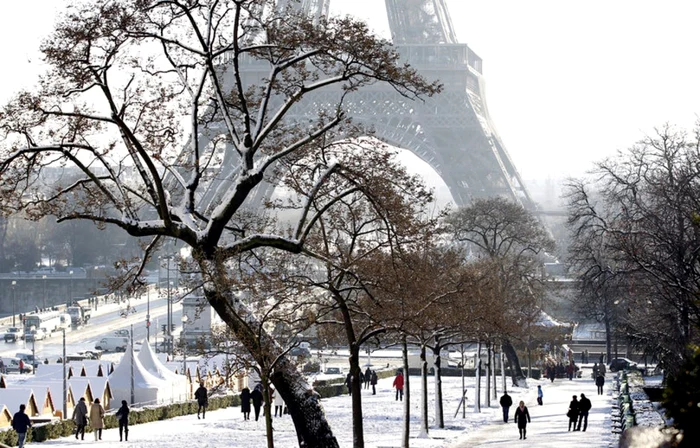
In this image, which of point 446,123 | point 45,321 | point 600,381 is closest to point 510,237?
point 600,381

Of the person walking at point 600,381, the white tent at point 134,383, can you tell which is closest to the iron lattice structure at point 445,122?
the person walking at point 600,381

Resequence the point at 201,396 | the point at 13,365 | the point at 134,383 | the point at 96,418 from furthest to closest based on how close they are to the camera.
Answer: the point at 13,365, the point at 134,383, the point at 201,396, the point at 96,418

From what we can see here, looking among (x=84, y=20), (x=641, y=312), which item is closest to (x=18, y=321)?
(x=641, y=312)

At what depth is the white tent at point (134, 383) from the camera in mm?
55094

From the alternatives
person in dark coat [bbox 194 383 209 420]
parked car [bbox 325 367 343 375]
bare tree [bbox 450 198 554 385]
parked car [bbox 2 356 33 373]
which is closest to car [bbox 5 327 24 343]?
parked car [bbox 2 356 33 373]

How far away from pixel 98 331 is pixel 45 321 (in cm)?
508

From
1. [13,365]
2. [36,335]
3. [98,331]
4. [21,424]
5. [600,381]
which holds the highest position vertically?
[98,331]

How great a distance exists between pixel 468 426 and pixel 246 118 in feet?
80.8

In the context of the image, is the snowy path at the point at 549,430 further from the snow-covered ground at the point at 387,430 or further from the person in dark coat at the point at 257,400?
the person in dark coat at the point at 257,400

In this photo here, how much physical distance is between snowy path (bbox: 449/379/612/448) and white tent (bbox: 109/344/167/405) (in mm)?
14490

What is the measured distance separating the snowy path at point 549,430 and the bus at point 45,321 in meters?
63.4

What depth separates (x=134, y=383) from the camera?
55.1 metres

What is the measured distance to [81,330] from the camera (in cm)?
11844

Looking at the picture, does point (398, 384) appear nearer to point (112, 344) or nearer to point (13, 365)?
point (13, 365)
